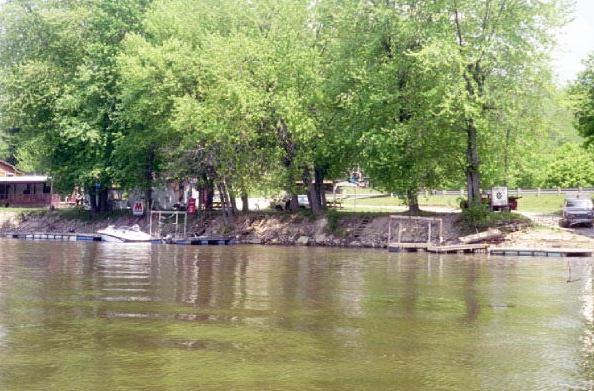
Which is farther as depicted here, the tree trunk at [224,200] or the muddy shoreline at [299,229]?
the tree trunk at [224,200]

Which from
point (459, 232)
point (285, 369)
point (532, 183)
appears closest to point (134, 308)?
point (285, 369)

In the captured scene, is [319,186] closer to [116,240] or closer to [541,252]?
[116,240]

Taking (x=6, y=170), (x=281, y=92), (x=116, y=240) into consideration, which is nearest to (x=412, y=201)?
(x=281, y=92)

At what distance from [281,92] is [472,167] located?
14.3 m

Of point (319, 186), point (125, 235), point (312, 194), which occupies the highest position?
point (319, 186)

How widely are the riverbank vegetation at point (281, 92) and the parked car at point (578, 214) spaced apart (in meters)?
4.04

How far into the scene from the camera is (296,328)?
19688mm

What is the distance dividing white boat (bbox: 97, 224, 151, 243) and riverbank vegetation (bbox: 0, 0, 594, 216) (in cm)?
521

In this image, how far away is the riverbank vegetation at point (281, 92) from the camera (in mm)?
45719

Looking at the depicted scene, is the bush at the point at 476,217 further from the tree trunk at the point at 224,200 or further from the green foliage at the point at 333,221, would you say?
the tree trunk at the point at 224,200

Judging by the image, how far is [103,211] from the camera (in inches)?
2830

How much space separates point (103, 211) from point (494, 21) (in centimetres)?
4258

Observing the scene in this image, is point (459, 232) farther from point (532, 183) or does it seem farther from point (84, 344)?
point (532, 183)

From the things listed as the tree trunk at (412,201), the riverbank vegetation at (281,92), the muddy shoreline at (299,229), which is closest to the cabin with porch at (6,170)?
the riverbank vegetation at (281,92)
